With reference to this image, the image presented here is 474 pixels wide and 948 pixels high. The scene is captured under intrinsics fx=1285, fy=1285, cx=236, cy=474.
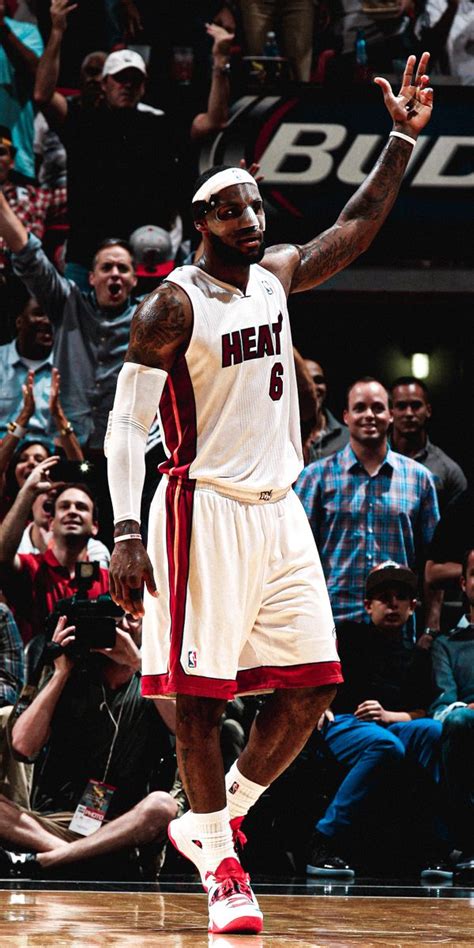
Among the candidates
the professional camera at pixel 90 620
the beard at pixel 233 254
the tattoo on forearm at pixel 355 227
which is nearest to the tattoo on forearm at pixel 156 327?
the beard at pixel 233 254

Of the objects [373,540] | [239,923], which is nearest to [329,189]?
[373,540]

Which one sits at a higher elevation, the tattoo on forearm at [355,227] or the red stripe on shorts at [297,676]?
the tattoo on forearm at [355,227]

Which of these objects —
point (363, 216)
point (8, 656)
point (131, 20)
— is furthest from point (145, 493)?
point (131, 20)

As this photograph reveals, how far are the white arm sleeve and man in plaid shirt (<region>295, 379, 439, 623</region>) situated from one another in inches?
108

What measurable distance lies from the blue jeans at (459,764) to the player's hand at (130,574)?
7.68ft

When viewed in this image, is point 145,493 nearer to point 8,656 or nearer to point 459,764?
point 8,656

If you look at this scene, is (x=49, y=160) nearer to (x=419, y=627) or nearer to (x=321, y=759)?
(x=419, y=627)

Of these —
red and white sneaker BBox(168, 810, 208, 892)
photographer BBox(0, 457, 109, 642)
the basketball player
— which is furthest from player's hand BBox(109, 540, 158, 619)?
photographer BBox(0, 457, 109, 642)

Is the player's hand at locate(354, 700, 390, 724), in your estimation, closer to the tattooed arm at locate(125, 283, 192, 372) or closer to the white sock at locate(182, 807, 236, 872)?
the white sock at locate(182, 807, 236, 872)

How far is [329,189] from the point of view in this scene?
798cm

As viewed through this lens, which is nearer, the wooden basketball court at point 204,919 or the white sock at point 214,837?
the wooden basketball court at point 204,919

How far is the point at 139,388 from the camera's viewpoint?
10.5ft

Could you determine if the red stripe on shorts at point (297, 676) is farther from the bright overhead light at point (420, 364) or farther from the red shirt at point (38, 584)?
the bright overhead light at point (420, 364)

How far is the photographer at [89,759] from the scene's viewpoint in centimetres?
470
